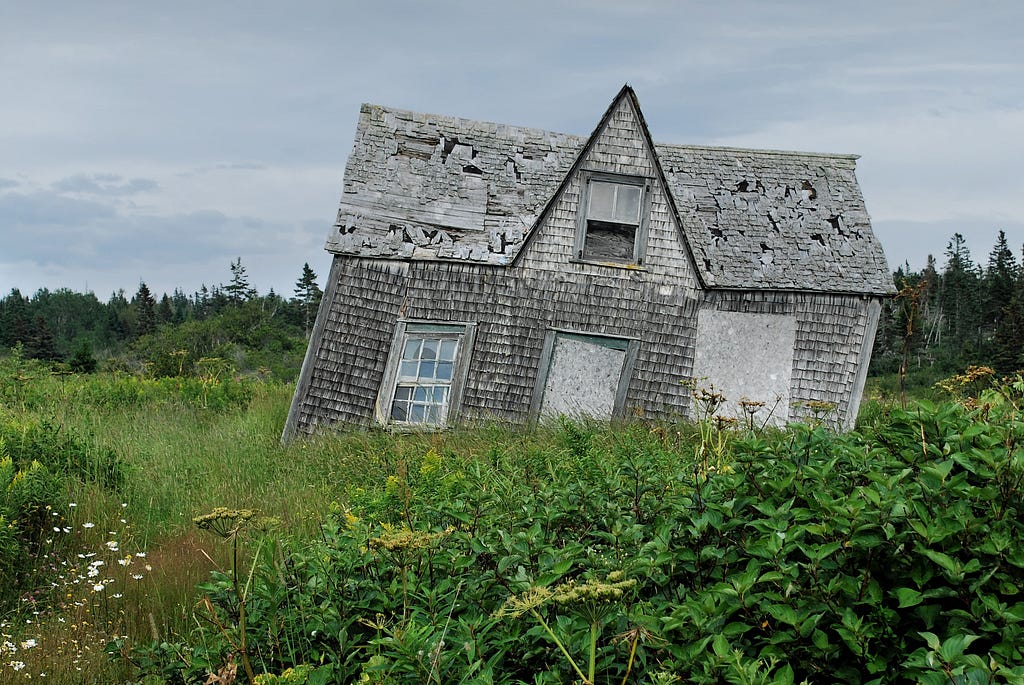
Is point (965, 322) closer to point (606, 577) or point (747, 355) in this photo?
point (747, 355)

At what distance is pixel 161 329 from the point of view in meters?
57.0

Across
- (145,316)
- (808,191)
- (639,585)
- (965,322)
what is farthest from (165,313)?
(639,585)

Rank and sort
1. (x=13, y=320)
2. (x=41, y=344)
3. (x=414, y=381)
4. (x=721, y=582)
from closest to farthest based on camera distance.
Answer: (x=721, y=582)
(x=414, y=381)
(x=41, y=344)
(x=13, y=320)

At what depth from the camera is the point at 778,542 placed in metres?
3.53

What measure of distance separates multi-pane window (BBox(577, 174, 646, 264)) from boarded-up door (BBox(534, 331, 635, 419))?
1381 millimetres

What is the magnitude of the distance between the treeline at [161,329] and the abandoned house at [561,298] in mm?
9169

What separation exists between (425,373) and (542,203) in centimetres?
345

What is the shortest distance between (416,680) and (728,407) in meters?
10.7

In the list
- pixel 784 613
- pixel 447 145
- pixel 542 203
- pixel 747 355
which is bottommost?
pixel 784 613

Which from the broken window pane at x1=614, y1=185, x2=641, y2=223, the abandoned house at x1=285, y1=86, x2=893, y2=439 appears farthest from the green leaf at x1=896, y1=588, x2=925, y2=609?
the broken window pane at x1=614, y1=185, x2=641, y2=223

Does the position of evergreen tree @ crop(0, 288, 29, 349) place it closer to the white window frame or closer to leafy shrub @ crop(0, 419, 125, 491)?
the white window frame

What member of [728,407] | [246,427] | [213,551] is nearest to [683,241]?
[728,407]

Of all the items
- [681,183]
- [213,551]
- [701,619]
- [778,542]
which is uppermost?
[681,183]

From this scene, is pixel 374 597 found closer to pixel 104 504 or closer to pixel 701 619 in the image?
pixel 701 619
